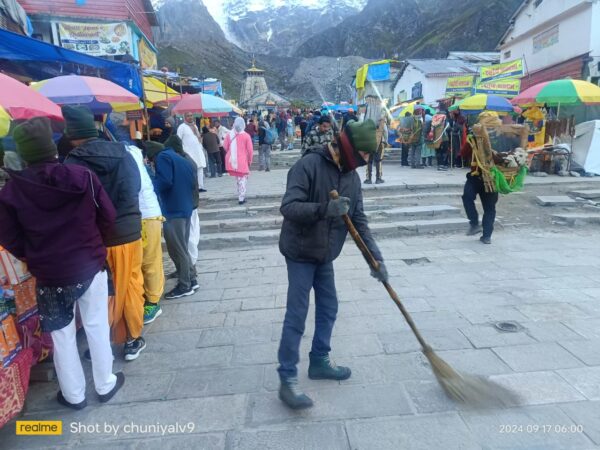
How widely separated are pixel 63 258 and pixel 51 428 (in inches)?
43.5

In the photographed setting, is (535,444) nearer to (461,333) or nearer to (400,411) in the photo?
(400,411)

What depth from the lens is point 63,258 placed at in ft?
8.48

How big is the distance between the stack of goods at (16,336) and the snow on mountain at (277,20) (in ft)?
480

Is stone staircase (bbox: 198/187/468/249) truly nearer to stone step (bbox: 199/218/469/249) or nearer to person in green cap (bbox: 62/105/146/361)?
stone step (bbox: 199/218/469/249)

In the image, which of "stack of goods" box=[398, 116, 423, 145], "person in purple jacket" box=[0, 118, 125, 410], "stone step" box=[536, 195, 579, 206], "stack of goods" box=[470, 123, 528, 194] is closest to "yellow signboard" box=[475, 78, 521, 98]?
"stack of goods" box=[398, 116, 423, 145]

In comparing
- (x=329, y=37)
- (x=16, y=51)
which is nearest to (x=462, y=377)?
(x=16, y=51)

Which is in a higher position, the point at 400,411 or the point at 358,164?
the point at 358,164

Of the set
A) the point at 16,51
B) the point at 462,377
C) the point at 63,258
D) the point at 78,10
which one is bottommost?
the point at 462,377

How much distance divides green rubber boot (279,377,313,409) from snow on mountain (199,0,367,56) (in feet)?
482

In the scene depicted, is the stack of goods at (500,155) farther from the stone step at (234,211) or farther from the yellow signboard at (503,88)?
the yellow signboard at (503,88)

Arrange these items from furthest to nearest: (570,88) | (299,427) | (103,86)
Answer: (570,88) < (103,86) < (299,427)

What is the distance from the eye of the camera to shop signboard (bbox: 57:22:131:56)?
42.8ft

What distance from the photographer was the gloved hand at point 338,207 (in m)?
2.42

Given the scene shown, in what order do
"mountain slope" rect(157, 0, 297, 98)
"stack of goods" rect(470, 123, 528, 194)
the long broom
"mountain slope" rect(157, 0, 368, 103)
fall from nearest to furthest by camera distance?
the long broom, "stack of goods" rect(470, 123, 528, 194), "mountain slope" rect(157, 0, 368, 103), "mountain slope" rect(157, 0, 297, 98)
